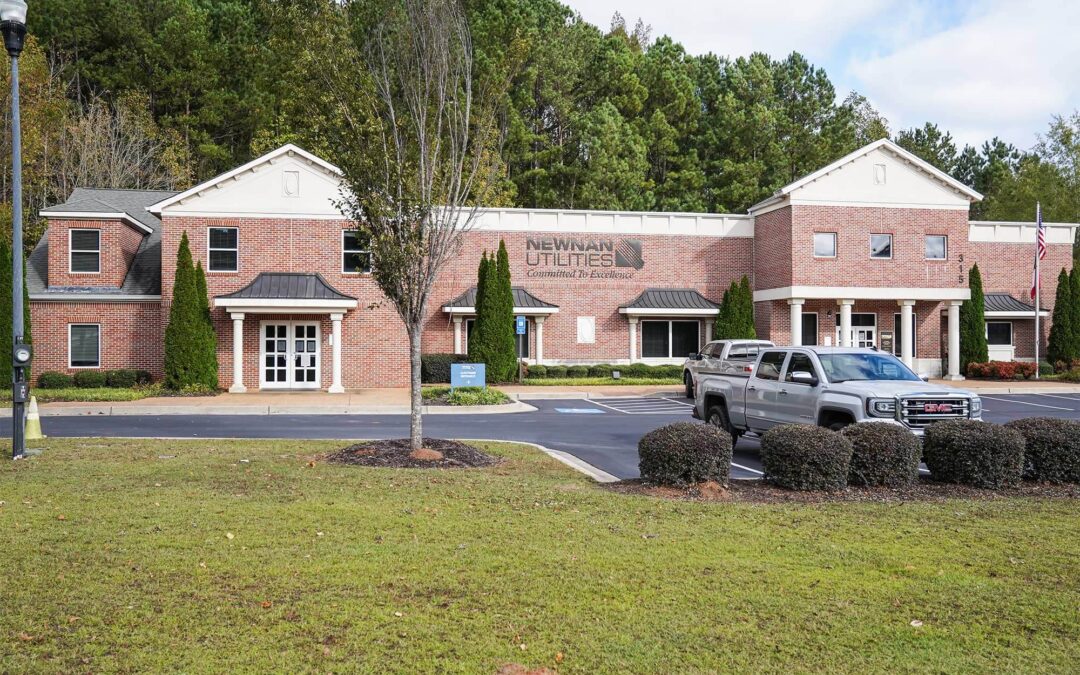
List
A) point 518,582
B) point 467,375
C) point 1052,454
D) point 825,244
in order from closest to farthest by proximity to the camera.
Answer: point 518,582 < point 1052,454 < point 467,375 < point 825,244

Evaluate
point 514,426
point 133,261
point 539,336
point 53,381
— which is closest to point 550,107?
point 539,336

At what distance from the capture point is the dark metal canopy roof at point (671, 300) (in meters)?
32.2

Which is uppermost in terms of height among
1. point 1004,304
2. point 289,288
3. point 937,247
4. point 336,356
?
point 937,247

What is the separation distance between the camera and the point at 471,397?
22922 millimetres

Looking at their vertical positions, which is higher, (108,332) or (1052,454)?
(108,332)

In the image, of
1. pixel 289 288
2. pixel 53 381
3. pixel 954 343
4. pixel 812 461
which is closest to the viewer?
pixel 812 461

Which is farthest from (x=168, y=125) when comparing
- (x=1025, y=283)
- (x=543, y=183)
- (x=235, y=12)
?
(x=1025, y=283)

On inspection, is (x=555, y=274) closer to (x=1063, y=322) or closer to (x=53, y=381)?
(x=53, y=381)

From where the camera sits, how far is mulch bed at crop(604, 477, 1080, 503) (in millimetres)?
8891

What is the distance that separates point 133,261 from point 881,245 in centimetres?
2728

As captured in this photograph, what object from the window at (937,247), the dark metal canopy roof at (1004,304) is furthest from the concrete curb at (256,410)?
the dark metal canopy roof at (1004,304)

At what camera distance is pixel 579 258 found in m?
32.4

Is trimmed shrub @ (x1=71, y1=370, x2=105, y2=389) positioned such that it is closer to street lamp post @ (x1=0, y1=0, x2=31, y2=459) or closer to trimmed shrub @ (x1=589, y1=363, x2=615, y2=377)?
street lamp post @ (x1=0, y1=0, x2=31, y2=459)

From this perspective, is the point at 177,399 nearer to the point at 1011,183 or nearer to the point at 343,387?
the point at 343,387
